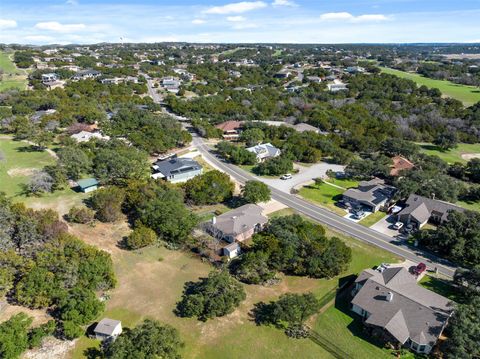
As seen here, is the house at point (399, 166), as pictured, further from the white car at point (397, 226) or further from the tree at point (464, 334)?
the tree at point (464, 334)

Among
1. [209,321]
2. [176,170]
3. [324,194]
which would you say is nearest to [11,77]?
[176,170]

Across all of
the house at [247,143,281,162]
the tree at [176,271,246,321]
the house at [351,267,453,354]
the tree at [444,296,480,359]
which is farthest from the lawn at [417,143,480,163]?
the tree at [176,271,246,321]

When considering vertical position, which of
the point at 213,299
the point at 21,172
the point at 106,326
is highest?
the point at 21,172

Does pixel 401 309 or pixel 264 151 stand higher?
pixel 264 151

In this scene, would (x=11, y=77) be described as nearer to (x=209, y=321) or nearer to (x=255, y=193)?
(x=255, y=193)

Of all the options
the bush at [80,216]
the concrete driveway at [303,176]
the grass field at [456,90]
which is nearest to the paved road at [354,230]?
the concrete driveway at [303,176]
